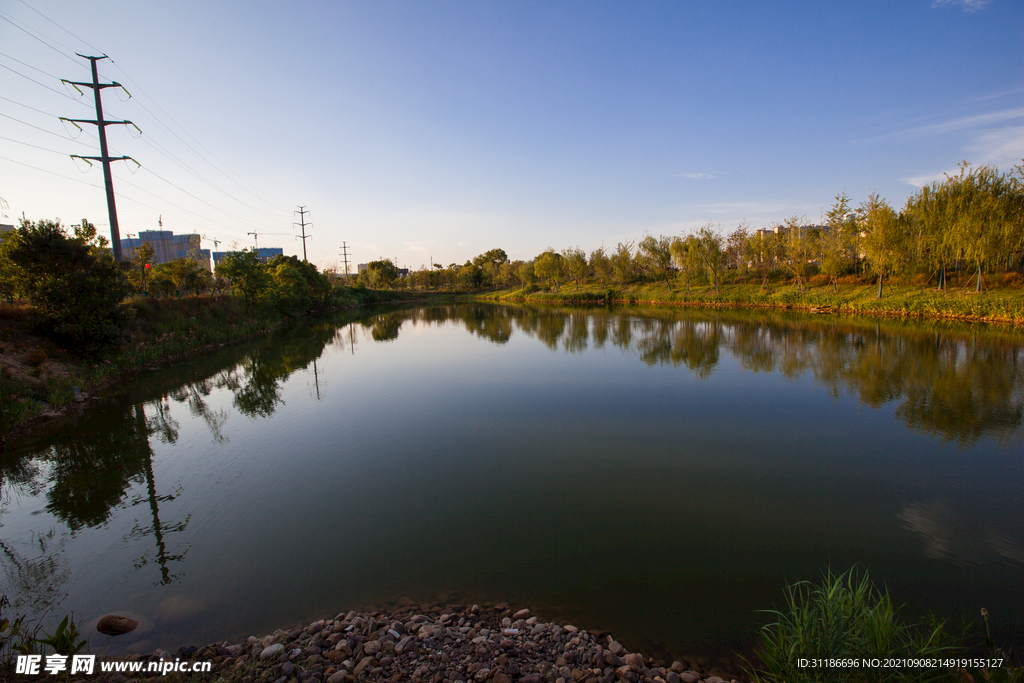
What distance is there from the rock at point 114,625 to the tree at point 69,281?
14602 mm

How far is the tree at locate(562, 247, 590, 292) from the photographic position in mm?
65812

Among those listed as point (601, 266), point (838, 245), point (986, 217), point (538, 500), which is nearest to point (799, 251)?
point (838, 245)

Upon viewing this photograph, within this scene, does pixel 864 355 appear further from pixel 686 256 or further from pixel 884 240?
pixel 686 256

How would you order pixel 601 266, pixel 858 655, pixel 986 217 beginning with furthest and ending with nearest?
pixel 601 266 → pixel 986 217 → pixel 858 655

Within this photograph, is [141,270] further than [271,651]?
Yes

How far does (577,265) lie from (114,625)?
64588 mm

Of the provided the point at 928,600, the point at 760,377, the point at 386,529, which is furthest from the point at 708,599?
the point at 760,377

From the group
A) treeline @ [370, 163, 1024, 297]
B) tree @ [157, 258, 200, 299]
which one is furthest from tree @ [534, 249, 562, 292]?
tree @ [157, 258, 200, 299]

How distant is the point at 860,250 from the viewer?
34.6 metres

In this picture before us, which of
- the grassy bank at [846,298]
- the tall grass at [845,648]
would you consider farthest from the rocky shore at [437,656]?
the grassy bank at [846,298]

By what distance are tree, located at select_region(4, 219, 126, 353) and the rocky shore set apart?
1563cm

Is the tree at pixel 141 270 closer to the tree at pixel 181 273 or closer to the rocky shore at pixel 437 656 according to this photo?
the tree at pixel 181 273

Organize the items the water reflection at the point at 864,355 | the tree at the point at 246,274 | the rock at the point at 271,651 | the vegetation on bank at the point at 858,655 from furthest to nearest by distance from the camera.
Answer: the tree at the point at 246,274 < the water reflection at the point at 864,355 < the rock at the point at 271,651 < the vegetation on bank at the point at 858,655

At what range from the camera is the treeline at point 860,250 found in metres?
24.9
